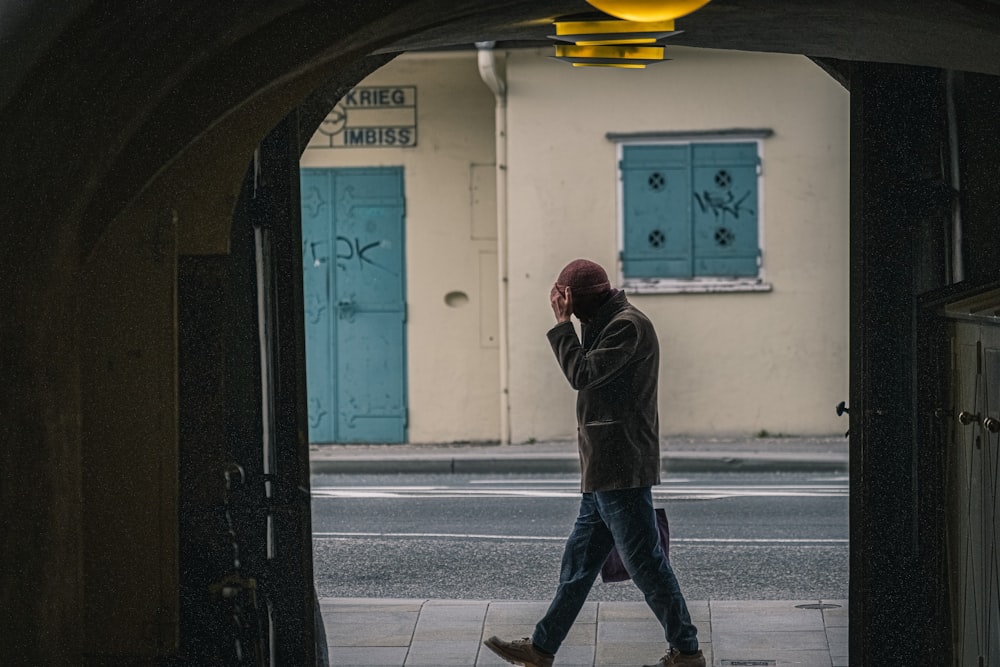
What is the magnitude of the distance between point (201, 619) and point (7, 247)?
212cm

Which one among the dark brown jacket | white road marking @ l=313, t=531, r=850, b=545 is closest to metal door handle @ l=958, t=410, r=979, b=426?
the dark brown jacket

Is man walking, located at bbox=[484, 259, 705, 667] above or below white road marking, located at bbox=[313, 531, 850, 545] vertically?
above

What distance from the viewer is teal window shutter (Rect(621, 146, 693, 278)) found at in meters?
15.4

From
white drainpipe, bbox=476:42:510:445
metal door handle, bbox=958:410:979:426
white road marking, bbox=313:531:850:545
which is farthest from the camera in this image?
white drainpipe, bbox=476:42:510:445

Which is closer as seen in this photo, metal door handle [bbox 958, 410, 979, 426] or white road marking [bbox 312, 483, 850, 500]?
metal door handle [bbox 958, 410, 979, 426]

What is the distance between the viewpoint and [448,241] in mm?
15891

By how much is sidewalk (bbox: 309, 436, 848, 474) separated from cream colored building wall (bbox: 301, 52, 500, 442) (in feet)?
1.83

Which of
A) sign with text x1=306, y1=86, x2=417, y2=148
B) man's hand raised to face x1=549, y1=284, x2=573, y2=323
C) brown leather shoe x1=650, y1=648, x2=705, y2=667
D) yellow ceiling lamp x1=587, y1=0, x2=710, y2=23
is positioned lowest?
brown leather shoe x1=650, y1=648, x2=705, y2=667

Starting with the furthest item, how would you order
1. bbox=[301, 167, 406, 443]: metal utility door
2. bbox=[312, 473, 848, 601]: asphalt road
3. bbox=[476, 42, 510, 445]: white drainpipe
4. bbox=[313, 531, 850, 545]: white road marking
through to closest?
1. bbox=[301, 167, 406, 443]: metal utility door
2. bbox=[476, 42, 510, 445]: white drainpipe
3. bbox=[313, 531, 850, 545]: white road marking
4. bbox=[312, 473, 848, 601]: asphalt road

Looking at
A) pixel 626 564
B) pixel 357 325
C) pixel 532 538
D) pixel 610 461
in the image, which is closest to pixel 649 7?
pixel 610 461

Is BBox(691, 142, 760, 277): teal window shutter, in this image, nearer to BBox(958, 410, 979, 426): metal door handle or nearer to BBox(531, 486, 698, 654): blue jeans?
BBox(531, 486, 698, 654): blue jeans

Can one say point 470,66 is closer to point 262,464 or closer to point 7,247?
point 262,464

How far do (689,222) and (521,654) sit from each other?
9.24 meters

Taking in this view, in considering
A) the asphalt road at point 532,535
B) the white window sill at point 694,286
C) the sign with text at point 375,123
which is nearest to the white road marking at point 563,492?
the asphalt road at point 532,535
